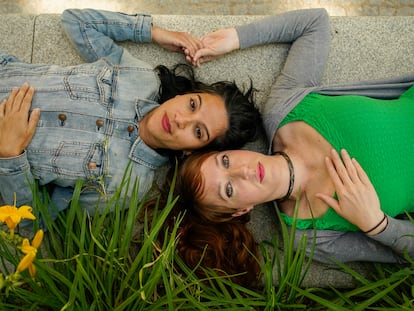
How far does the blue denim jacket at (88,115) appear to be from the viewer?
106 centimetres

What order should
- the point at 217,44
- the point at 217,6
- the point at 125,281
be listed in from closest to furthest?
the point at 125,281 → the point at 217,44 → the point at 217,6

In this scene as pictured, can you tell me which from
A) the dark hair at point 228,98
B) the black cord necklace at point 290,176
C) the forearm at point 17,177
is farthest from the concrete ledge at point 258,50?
the forearm at point 17,177

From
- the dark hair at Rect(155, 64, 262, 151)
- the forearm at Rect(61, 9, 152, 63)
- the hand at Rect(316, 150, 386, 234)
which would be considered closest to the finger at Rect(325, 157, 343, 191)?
the hand at Rect(316, 150, 386, 234)

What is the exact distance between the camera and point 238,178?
98 centimetres

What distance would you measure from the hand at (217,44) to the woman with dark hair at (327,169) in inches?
7.4

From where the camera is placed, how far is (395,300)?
3.09 ft

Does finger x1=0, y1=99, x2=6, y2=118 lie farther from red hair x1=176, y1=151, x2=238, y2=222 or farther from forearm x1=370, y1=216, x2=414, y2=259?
forearm x1=370, y1=216, x2=414, y2=259

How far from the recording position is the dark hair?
1127mm

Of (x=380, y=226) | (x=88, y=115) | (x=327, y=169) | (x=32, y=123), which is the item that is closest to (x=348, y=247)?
(x=380, y=226)

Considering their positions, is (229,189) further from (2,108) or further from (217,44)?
(2,108)

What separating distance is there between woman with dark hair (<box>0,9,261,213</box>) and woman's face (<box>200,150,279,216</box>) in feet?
0.31

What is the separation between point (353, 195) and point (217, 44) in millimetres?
569

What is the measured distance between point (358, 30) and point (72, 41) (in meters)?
0.87

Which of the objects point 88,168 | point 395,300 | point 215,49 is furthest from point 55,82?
point 395,300
